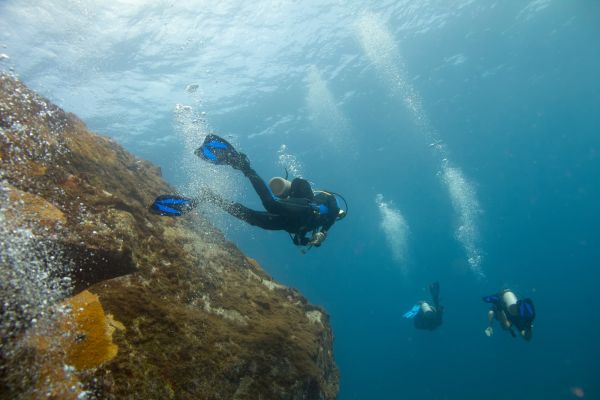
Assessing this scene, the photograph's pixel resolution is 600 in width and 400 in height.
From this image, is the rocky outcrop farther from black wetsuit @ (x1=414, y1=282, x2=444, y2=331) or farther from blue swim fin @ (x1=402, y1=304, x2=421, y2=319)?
black wetsuit @ (x1=414, y1=282, x2=444, y2=331)

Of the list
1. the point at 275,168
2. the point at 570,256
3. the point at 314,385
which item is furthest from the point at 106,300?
the point at 570,256

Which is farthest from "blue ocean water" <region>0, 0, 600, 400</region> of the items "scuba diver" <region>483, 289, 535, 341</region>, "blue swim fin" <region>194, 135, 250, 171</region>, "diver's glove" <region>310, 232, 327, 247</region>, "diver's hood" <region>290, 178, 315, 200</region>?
"scuba diver" <region>483, 289, 535, 341</region>

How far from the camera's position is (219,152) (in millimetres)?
5555

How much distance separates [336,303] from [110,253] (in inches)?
3440

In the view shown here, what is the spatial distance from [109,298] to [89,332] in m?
0.37

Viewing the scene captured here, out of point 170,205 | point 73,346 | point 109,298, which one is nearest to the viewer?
point 73,346

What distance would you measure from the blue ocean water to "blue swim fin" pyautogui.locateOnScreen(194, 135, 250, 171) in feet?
42.4

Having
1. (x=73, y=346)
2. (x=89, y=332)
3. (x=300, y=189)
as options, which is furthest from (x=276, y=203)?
(x=73, y=346)

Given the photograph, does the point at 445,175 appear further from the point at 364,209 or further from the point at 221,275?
the point at 221,275

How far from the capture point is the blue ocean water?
1831 cm

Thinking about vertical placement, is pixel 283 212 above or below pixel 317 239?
above

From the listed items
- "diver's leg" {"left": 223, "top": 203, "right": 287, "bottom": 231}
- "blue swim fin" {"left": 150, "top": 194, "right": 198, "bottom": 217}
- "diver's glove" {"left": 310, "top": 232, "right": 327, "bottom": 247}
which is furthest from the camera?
"diver's leg" {"left": 223, "top": 203, "right": 287, "bottom": 231}

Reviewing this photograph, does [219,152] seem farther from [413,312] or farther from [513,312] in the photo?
[413,312]

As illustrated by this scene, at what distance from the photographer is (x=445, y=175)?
2375 inches
